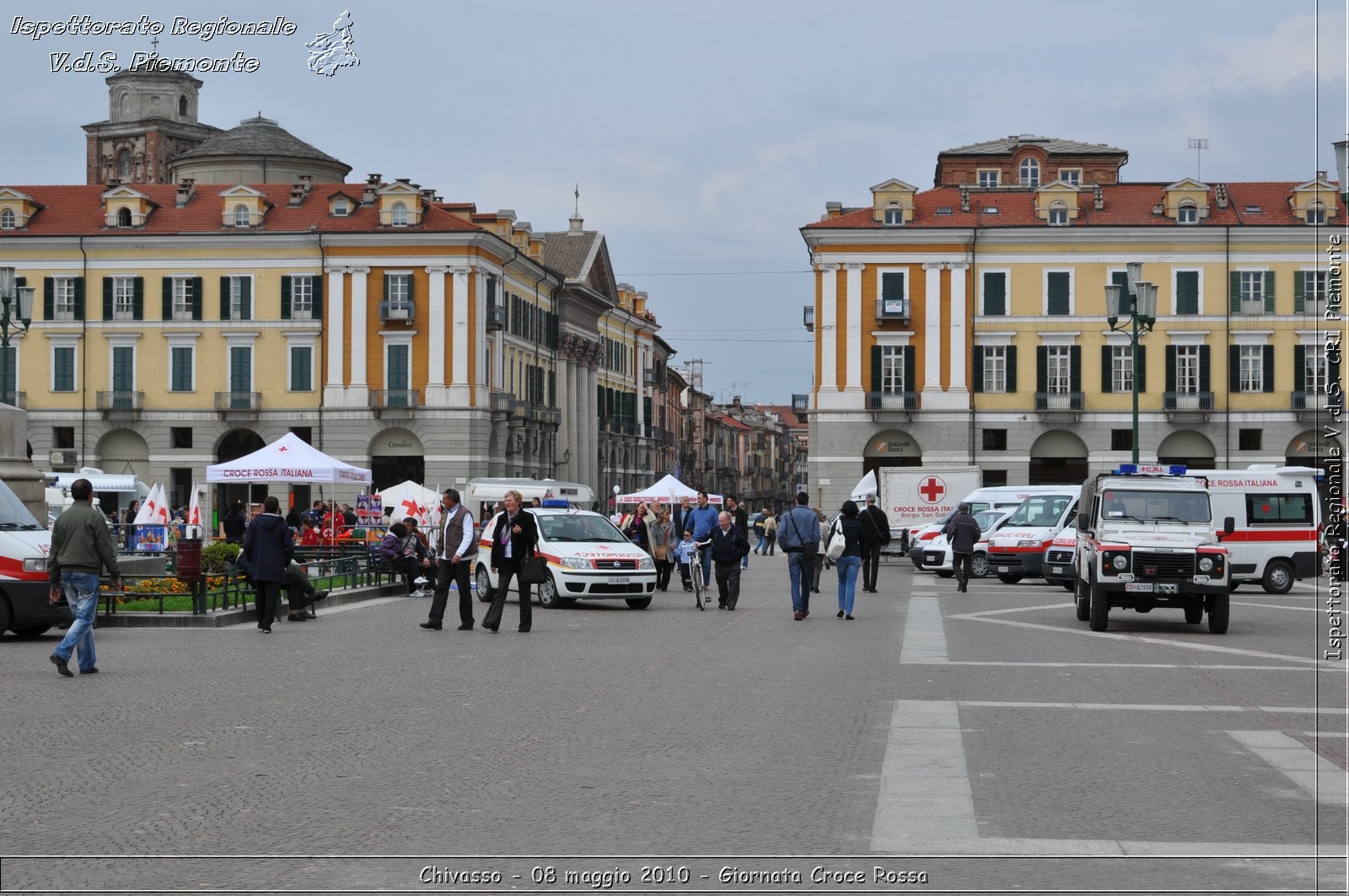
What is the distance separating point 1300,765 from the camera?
1038 centimetres

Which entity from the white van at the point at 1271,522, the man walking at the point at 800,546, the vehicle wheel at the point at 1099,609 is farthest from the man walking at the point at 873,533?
the vehicle wheel at the point at 1099,609

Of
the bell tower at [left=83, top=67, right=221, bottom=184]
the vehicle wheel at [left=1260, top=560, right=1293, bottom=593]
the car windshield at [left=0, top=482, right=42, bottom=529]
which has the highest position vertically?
the bell tower at [left=83, top=67, right=221, bottom=184]

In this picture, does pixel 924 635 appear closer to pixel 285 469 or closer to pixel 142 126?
pixel 285 469

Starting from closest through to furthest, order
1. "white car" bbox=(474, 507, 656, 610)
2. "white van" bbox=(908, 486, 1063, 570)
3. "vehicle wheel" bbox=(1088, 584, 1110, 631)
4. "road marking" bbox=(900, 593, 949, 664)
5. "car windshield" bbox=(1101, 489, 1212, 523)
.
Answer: "road marking" bbox=(900, 593, 949, 664) → "vehicle wheel" bbox=(1088, 584, 1110, 631) → "car windshield" bbox=(1101, 489, 1212, 523) → "white car" bbox=(474, 507, 656, 610) → "white van" bbox=(908, 486, 1063, 570)

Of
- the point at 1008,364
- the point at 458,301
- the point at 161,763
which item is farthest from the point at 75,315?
the point at 161,763

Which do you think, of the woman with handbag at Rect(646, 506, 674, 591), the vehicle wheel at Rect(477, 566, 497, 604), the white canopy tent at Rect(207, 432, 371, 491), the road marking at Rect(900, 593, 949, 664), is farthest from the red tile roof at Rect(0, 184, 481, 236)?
the road marking at Rect(900, 593, 949, 664)

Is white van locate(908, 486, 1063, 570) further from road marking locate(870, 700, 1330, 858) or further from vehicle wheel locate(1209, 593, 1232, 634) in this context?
road marking locate(870, 700, 1330, 858)

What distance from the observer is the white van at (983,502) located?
41.8 meters

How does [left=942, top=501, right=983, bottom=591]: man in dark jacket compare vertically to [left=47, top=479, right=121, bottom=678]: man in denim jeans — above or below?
below

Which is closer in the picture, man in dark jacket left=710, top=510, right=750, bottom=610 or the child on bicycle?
man in dark jacket left=710, top=510, right=750, bottom=610

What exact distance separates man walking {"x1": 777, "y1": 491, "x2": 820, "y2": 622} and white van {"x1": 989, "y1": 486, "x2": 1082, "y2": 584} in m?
12.1

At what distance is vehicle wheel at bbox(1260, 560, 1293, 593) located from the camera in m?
34.0

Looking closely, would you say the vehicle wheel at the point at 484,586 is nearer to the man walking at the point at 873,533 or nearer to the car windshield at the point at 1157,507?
the man walking at the point at 873,533

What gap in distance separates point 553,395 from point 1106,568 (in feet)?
239
